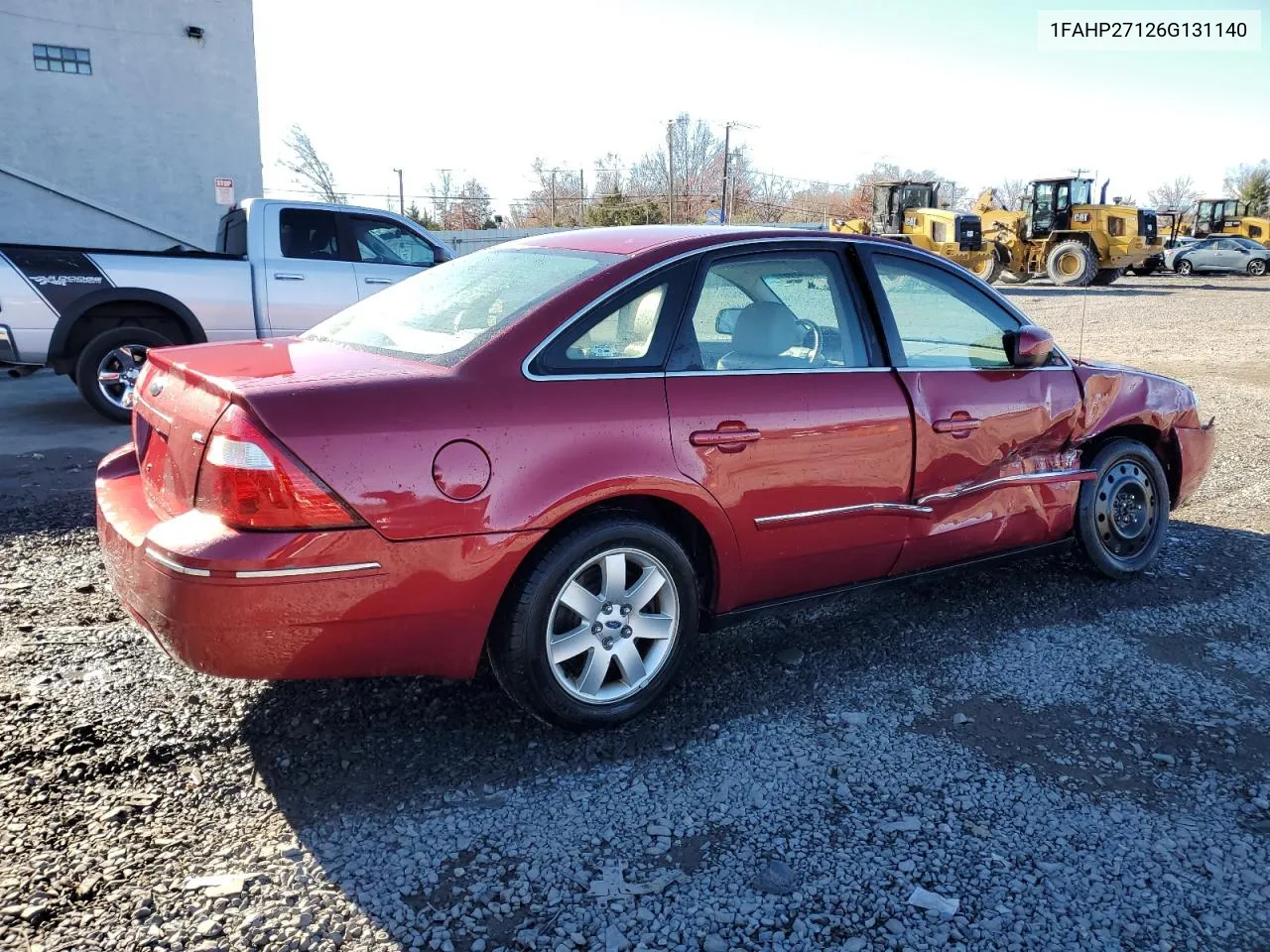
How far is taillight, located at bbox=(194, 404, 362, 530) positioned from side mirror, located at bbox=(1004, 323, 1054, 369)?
2.85 m

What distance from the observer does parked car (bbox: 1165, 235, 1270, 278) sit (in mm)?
33688

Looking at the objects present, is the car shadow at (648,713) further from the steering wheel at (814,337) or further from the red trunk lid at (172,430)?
the steering wheel at (814,337)

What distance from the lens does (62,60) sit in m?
17.5

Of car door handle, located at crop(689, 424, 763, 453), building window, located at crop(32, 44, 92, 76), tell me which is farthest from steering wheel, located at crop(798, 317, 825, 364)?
building window, located at crop(32, 44, 92, 76)

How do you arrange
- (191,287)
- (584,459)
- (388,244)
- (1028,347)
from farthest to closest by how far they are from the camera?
1. (388,244)
2. (191,287)
3. (1028,347)
4. (584,459)

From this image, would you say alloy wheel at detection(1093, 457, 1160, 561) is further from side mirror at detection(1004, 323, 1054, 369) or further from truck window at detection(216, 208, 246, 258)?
truck window at detection(216, 208, 246, 258)

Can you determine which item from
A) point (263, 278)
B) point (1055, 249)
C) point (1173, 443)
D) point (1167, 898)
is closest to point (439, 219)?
point (1055, 249)

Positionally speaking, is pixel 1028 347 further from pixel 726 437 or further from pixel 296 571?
pixel 296 571

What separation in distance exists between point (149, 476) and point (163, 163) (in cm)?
1803

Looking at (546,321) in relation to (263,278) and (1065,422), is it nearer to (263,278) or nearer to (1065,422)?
(1065,422)

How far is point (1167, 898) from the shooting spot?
8.14ft

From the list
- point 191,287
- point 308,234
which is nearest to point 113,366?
point 191,287

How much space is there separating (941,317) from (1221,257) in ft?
118

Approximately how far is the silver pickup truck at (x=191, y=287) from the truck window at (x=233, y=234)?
0.05ft
